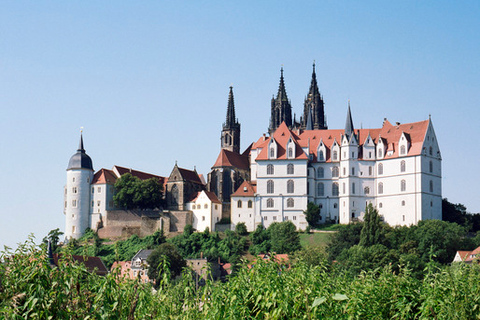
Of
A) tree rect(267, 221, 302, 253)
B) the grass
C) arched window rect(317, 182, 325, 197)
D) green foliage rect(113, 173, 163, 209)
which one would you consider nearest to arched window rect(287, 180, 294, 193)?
arched window rect(317, 182, 325, 197)

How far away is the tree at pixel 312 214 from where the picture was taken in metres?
91.1

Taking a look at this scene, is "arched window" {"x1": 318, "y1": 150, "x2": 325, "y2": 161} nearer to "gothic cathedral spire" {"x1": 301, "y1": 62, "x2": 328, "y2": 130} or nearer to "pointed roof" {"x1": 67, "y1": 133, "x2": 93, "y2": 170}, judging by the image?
"gothic cathedral spire" {"x1": 301, "y1": 62, "x2": 328, "y2": 130}

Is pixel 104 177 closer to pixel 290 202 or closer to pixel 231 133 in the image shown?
pixel 231 133

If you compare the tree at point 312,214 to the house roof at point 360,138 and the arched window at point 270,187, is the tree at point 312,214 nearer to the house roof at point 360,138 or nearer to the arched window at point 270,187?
the arched window at point 270,187

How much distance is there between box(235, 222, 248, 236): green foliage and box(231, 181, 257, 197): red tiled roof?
4.02m

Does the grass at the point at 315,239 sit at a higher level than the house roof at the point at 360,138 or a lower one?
lower

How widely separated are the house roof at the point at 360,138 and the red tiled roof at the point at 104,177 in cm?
2071

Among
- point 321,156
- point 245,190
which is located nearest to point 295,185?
point 321,156

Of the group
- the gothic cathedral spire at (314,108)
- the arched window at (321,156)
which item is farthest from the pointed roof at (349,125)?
the gothic cathedral spire at (314,108)

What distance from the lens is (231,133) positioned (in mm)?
111812

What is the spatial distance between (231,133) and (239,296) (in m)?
91.3

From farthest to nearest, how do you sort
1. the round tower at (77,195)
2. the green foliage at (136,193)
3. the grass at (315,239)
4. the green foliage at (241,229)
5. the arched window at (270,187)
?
the round tower at (77,195), the green foliage at (136,193), the arched window at (270,187), the green foliage at (241,229), the grass at (315,239)

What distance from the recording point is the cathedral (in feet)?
294

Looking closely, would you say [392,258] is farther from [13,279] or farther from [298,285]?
[13,279]
